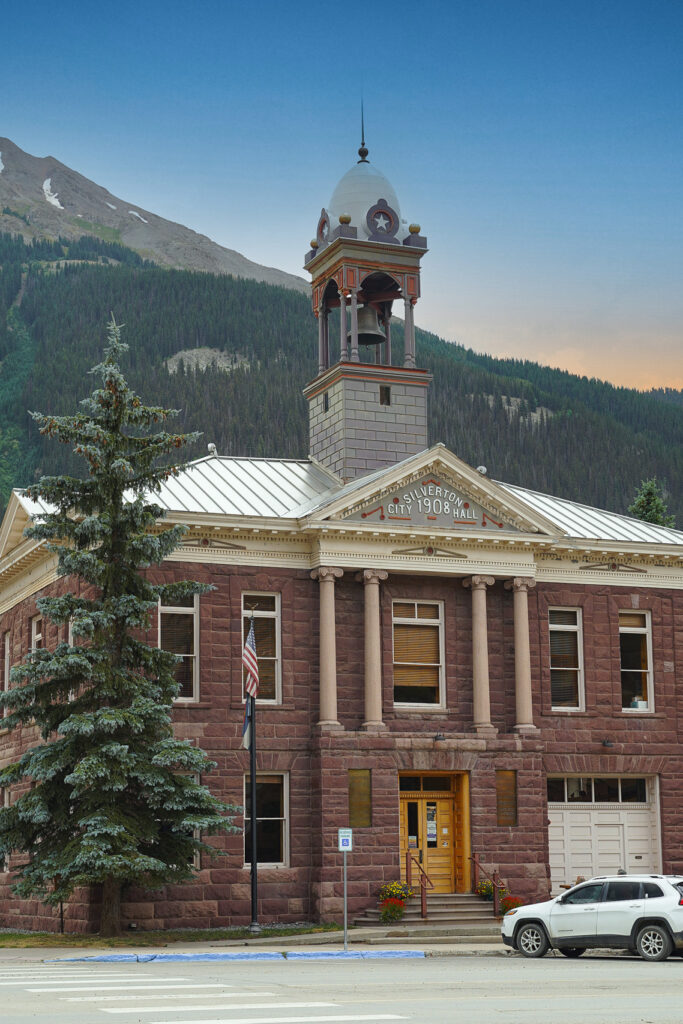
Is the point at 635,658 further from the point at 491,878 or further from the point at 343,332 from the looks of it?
the point at 343,332

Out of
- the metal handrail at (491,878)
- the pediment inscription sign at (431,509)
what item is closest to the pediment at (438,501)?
the pediment inscription sign at (431,509)

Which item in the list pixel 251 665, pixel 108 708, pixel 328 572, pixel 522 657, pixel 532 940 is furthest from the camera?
pixel 522 657

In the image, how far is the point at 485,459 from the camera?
16288cm

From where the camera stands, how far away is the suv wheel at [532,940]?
25359 mm

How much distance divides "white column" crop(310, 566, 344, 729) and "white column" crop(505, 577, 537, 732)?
15.6 feet

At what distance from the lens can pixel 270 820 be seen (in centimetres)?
3422

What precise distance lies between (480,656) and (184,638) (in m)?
7.37

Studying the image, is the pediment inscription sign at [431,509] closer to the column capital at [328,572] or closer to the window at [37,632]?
the column capital at [328,572]

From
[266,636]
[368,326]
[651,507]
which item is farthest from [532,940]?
[651,507]

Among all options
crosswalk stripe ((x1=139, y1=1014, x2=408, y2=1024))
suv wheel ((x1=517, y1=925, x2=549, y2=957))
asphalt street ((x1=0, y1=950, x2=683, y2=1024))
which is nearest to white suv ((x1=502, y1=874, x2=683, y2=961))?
suv wheel ((x1=517, y1=925, x2=549, y2=957))

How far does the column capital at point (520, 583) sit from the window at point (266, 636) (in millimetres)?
6029

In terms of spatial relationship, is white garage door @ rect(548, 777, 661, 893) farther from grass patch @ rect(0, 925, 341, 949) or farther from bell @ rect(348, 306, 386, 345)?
bell @ rect(348, 306, 386, 345)

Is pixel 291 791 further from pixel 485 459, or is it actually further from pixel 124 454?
pixel 485 459

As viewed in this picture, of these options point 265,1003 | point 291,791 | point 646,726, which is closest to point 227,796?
point 291,791
